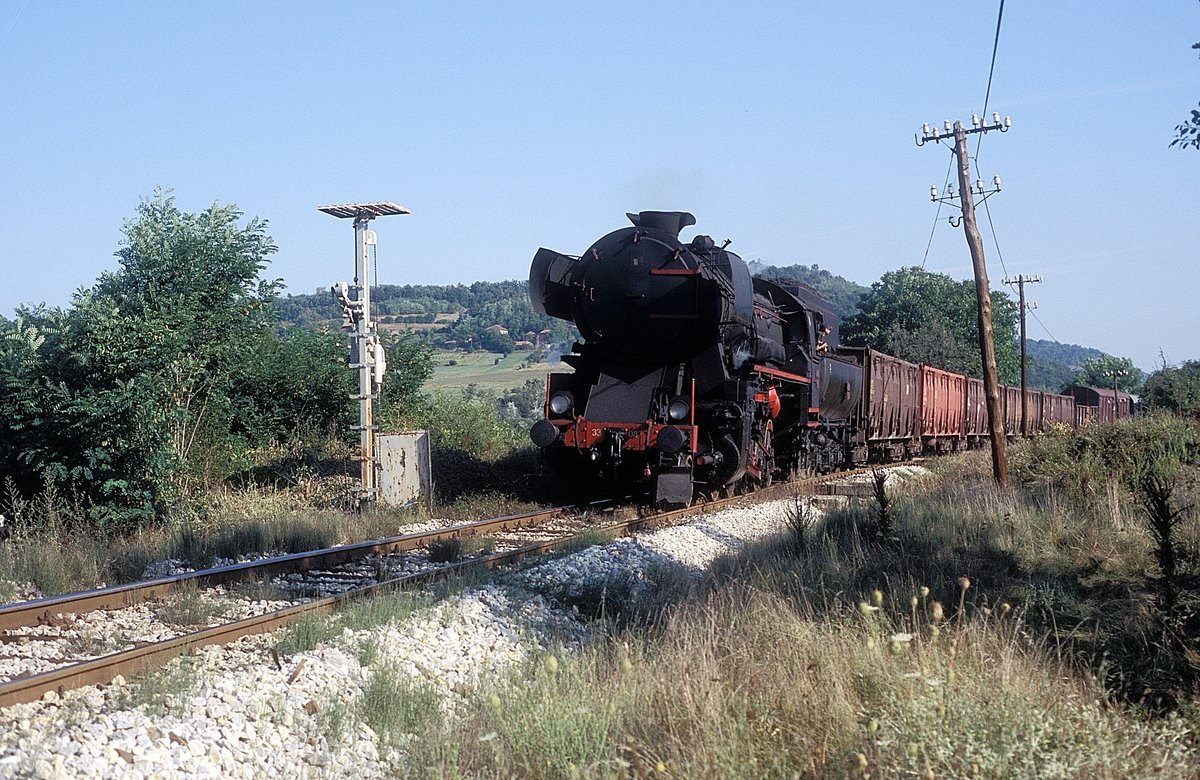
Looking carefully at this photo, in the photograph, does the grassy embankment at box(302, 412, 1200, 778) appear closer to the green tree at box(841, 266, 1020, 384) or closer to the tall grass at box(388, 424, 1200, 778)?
the tall grass at box(388, 424, 1200, 778)

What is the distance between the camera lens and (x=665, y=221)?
51.8 ft

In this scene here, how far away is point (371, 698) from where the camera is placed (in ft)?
19.4

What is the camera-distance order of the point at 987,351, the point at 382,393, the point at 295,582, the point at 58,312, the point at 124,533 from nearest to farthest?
the point at 295,582
the point at 124,533
the point at 58,312
the point at 987,351
the point at 382,393

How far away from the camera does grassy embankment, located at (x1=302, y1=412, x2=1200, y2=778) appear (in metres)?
4.35

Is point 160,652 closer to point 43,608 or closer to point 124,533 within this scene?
point 43,608

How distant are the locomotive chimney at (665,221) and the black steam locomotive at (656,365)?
0.6 inches

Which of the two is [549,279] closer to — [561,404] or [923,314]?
[561,404]

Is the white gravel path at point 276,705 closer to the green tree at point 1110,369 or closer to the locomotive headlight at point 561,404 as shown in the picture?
the locomotive headlight at point 561,404

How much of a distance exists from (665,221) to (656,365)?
7.46 ft

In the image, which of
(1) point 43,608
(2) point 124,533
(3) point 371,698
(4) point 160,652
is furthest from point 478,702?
(2) point 124,533

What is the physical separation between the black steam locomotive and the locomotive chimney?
2 centimetres

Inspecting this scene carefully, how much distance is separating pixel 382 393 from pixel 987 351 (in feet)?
40.7

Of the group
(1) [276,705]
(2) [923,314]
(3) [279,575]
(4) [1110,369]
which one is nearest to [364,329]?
(3) [279,575]

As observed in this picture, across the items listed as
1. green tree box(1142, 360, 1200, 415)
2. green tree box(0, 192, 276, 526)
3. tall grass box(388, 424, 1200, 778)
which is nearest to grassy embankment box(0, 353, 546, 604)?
green tree box(0, 192, 276, 526)
